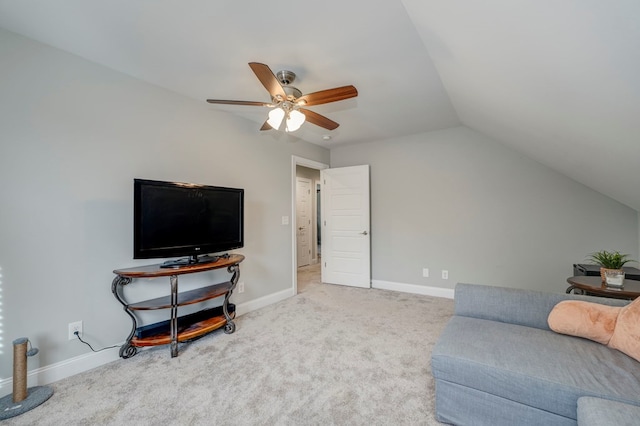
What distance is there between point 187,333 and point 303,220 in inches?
166

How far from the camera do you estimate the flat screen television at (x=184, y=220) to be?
87.0 inches

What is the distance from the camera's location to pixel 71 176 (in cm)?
210

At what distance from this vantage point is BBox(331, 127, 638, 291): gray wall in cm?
317

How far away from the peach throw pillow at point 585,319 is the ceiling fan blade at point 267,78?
238 cm

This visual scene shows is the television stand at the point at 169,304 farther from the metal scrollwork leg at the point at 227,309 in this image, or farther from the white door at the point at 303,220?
the white door at the point at 303,220

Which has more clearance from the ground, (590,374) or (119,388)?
(590,374)

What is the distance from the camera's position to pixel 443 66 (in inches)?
83.1

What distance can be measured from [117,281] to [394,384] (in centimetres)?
230

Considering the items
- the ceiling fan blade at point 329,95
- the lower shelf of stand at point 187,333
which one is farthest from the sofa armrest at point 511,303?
the lower shelf of stand at point 187,333

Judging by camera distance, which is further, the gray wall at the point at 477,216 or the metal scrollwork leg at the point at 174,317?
the gray wall at the point at 477,216

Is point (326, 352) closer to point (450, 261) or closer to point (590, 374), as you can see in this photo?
point (590, 374)

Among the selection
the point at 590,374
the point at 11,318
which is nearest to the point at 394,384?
the point at 590,374

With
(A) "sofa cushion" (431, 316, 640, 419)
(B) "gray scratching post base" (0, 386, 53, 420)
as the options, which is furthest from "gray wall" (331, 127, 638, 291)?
(B) "gray scratching post base" (0, 386, 53, 420)

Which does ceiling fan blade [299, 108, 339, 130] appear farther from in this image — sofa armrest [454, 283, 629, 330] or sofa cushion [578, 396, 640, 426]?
sofa cushion [578, 396, 640, 426]
